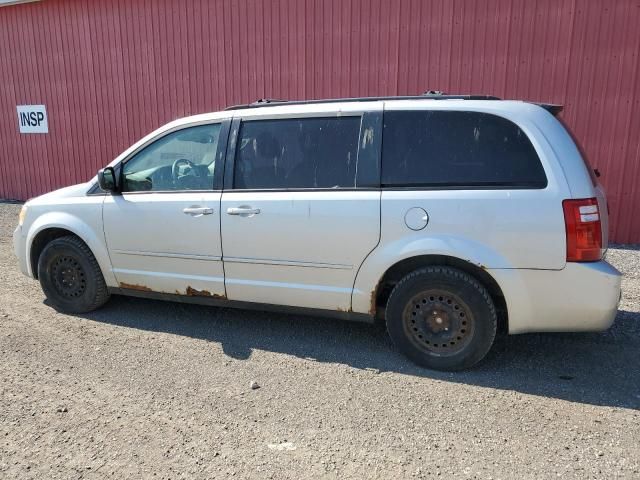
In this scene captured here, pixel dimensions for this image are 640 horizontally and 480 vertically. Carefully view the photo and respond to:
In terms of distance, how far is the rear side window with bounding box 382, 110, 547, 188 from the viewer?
3246 millimetres

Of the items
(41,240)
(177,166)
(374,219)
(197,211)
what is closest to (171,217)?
(197,211)

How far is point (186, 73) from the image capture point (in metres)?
Result: 8.78

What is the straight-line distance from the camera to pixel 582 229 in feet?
10.1

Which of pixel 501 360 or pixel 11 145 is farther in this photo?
pixel 11 145

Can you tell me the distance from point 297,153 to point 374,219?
32.2 inches

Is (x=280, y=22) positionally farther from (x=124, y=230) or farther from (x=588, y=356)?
(x=588, y=356)

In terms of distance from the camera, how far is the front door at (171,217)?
3996 millimetres

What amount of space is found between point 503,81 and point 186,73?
5.26 meters

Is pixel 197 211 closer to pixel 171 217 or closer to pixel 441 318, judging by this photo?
pixel 171 217

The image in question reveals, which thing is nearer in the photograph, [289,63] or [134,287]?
[134,287]

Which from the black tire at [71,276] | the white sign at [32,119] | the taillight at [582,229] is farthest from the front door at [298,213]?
the white sign at [32,119]

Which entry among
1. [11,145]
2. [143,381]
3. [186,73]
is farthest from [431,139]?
[11,145]

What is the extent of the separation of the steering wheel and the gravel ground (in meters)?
1.27

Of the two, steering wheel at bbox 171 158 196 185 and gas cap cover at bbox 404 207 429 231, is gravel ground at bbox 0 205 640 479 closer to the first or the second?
gas cap cover at bbox 404 207 429 231
